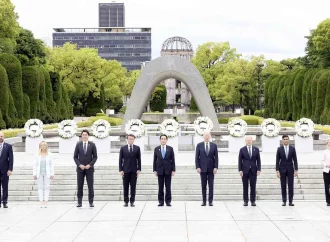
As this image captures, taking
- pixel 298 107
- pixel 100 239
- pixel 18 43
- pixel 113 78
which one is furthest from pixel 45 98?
pixel 100 239

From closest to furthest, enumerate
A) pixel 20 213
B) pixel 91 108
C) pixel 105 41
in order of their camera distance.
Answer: pixel 20 213 → pixel 91 108 → pixel 105 41

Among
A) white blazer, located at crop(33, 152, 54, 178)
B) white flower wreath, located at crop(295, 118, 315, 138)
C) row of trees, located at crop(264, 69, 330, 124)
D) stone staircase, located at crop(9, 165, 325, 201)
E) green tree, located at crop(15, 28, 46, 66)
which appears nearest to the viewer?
white blazer, located at crop(33, 152, 54, 178)

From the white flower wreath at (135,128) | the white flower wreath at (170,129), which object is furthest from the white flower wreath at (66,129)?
the white flower wreath at (170,129)

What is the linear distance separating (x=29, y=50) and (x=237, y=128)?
27515 mm

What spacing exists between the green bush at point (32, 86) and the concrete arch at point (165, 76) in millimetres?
13774

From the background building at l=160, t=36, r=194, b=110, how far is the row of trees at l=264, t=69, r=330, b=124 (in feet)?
77.6

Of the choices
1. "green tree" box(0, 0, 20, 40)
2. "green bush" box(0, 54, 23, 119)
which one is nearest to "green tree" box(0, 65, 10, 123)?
"green bush" box(0, 54, 23, 119)

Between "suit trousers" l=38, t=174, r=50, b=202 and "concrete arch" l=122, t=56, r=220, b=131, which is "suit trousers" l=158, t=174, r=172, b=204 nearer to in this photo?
"suit trousers" l=38, t=174, r=50, b=202

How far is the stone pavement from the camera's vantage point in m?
7.85

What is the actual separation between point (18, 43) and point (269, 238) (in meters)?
38.5

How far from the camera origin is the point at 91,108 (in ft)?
191

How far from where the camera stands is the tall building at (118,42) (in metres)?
137

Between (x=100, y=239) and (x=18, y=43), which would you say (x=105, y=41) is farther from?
(x=100, y=239)

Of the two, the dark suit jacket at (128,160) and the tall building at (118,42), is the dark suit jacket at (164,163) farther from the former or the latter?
the tall building at (118,42)
